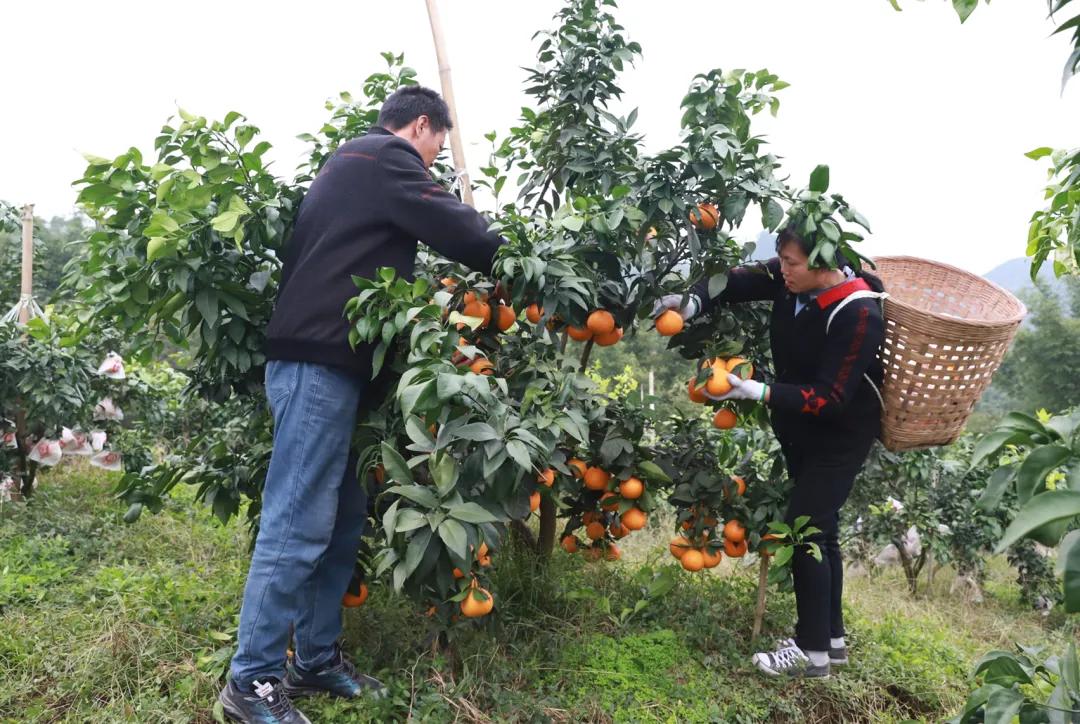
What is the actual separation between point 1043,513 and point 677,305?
174 centimetres

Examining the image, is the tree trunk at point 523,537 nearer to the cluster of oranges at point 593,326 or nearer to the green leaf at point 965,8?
the cluster of oranges at point 593,326

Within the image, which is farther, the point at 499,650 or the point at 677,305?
the point at 499,650

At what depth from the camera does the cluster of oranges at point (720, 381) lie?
7.48 feet

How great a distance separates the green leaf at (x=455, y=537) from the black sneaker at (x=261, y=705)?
0.81 meters

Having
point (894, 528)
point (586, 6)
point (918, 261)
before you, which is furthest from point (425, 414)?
point (894, 528)

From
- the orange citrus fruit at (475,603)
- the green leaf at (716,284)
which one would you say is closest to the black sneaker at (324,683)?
the orange citrus fruit at (475,603)

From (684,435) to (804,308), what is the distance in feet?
2.01

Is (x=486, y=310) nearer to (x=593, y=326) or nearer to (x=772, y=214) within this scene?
(x=593, y=326)

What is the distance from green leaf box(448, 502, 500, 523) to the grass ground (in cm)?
75

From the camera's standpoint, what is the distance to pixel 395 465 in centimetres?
180

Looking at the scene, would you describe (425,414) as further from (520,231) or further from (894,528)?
(894,528)

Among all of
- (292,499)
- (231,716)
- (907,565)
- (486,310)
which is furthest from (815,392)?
(907,565)

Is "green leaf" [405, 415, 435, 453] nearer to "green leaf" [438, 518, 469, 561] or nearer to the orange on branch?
"green leaf" [438, 518, 469, 561]

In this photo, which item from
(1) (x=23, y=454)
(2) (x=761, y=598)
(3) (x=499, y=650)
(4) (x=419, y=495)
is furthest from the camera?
(1) (x=23, y=454)
